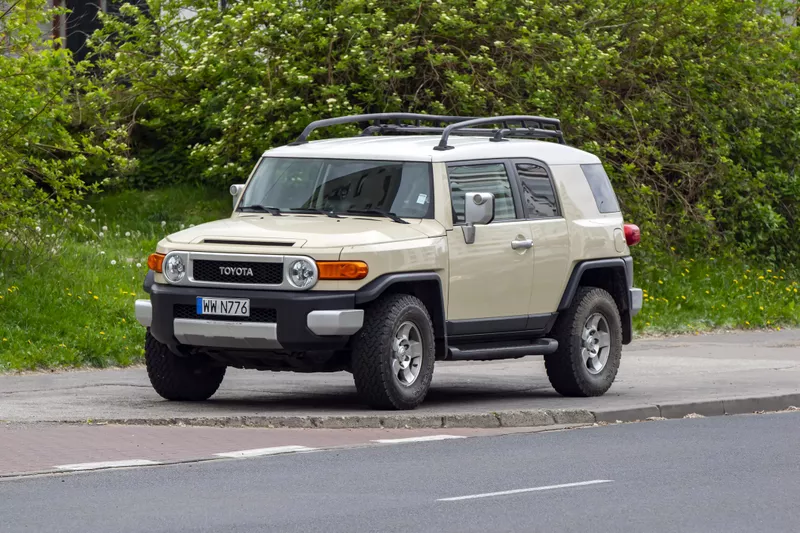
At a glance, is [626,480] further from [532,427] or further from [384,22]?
[384,22]

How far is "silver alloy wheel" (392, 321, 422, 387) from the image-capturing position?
1180cm

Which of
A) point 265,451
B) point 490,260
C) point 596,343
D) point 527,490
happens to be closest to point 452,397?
point 596,343

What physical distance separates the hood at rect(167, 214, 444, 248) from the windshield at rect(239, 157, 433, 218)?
155 millimetres

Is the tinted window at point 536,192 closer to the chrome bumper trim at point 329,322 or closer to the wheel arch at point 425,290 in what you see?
the wheel arch at point 425,290

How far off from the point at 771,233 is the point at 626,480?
16.2 metres

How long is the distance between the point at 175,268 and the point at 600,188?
13.4ft

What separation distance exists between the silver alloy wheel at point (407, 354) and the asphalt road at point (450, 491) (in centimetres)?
106

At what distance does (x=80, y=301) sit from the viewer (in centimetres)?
1641

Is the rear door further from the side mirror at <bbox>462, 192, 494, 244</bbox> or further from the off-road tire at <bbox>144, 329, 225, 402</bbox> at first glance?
the off-road tire at <bbox>144, 329, 225, 402</bbox>

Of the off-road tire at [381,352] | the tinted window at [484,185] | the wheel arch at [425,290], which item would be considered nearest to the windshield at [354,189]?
the tinted window at [484,185]

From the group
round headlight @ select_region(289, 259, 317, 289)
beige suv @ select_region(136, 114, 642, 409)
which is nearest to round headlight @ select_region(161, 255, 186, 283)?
beige suv @ select_region(136, 114, 642, 409)

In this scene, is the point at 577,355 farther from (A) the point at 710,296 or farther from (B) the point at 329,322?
(A) the point at 710,296

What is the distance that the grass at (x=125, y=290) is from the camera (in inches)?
604

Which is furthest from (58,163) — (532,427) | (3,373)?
(532,427)
